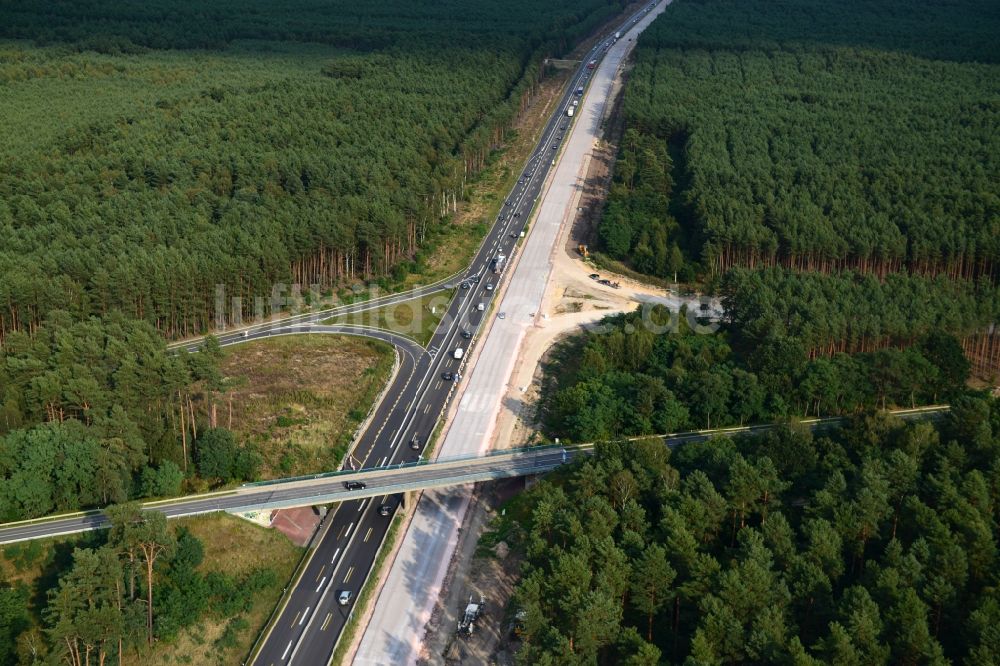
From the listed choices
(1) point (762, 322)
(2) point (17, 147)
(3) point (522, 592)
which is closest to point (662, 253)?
(1) point (762, 322)

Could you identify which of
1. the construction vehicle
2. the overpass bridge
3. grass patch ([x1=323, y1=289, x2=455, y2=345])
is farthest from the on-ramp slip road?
the construction vehicle

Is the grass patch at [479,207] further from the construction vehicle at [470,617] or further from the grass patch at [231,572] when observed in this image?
the construction vehicle at [470,617]

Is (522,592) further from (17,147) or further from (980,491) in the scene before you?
(17,147)

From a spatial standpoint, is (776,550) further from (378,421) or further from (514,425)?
(378,421)

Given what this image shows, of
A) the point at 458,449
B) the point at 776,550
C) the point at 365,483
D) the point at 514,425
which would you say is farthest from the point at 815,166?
the point at 365,483

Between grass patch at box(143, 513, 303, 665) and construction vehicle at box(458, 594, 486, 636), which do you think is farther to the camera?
construction vehicle at box(458, 594, 486, 636)

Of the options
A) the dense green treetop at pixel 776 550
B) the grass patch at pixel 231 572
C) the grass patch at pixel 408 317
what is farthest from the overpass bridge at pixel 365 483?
the grass patch at pixel 408 317

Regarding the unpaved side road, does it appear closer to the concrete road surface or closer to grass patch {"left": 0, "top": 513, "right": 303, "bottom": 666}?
the concrete road surface
